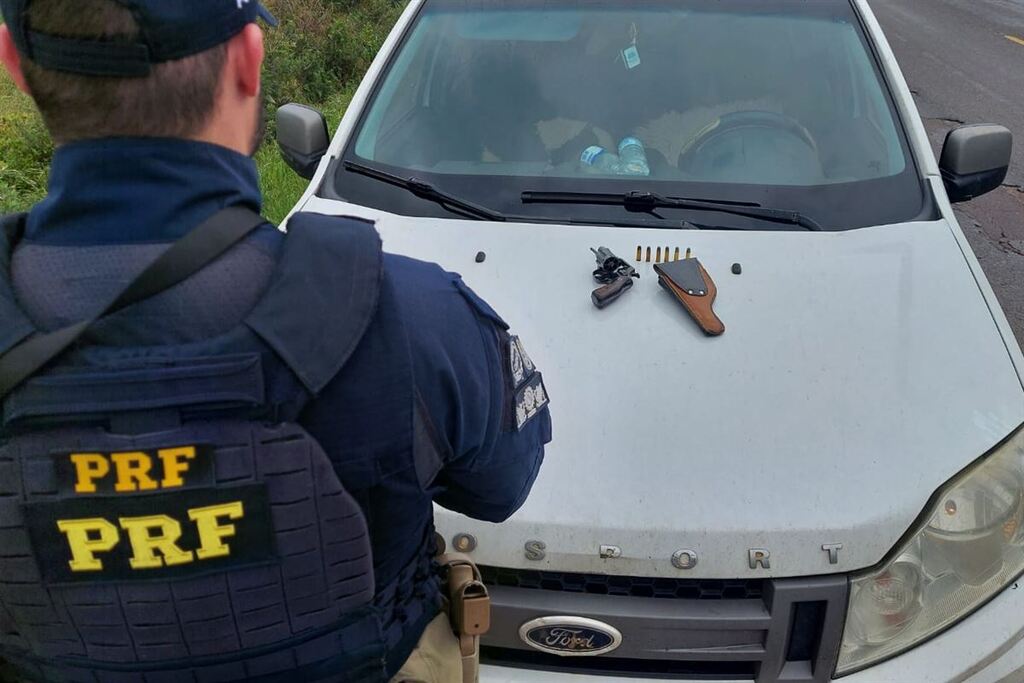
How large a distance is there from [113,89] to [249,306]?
0.27 m

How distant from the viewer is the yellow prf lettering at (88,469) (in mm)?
953

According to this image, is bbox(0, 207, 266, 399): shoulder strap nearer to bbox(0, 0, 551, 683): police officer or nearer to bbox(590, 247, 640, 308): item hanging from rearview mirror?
bbox(0, 0, 551, 683): police officer

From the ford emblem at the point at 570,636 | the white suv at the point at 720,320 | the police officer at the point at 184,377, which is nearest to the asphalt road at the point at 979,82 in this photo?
the white suv at the point at 720,320

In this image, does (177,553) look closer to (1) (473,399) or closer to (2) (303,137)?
→ (1) (473,399)

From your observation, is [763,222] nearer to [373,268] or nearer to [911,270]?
[911,270]

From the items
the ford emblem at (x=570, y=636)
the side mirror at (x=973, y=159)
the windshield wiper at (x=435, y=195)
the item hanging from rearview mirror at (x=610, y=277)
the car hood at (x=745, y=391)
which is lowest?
the ford emblem at (x=570, y=636)

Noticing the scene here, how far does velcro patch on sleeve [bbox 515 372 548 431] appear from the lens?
126 cm

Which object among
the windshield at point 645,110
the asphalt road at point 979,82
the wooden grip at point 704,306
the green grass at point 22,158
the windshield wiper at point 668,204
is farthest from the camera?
the green grass at point 22,158

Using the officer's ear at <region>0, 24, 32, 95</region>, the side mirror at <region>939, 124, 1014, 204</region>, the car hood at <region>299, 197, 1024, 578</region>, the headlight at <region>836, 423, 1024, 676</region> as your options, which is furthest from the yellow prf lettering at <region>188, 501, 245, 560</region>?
the side mirror at <region>939, 124, 1014, 204</region>

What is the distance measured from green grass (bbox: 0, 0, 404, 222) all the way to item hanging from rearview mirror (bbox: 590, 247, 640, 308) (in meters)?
2.95

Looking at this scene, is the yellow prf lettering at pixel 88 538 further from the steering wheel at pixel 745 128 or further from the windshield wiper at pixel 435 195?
the steering wheel at pixel 745 128

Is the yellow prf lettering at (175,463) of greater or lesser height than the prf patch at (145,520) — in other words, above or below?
above

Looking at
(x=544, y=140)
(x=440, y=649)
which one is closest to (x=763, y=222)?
(x=544, y=140)

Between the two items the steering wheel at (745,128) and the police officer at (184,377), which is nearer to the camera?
the police officer at (184,377)
